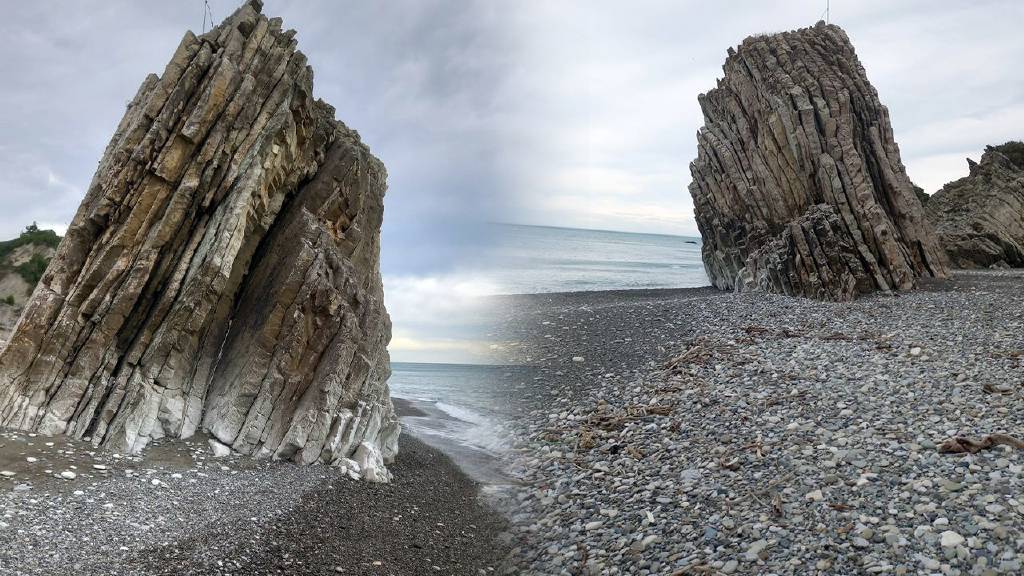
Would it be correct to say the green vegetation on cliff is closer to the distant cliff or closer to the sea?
the distant cliff

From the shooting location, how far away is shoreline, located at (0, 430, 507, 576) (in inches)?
360

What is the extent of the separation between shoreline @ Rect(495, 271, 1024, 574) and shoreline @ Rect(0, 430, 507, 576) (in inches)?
67.5

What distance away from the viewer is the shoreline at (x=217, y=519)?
9.13 meters

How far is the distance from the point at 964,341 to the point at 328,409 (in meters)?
16.0

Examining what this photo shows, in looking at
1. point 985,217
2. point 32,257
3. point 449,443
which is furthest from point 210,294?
point 985,217

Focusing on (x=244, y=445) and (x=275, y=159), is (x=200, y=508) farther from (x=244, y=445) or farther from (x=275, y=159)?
(x=275, y=159)

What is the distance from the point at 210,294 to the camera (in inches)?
585

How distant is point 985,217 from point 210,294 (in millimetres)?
45269

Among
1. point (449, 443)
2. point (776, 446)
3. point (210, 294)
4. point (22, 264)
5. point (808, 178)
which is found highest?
point (808, 178)

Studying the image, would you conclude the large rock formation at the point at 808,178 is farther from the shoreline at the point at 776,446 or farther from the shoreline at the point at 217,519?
the shoreline at the point at 217,519

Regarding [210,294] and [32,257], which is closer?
[210,294]

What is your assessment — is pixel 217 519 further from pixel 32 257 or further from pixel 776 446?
pixel 32 257

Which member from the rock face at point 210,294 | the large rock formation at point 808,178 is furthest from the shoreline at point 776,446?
the large rock formation at point 808,178

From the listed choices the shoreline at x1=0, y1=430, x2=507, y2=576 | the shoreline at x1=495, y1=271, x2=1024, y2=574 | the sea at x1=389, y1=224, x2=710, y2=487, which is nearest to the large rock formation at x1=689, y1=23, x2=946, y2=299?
the shoreline at x1=495, y1=271, x2=1024, y2=574
